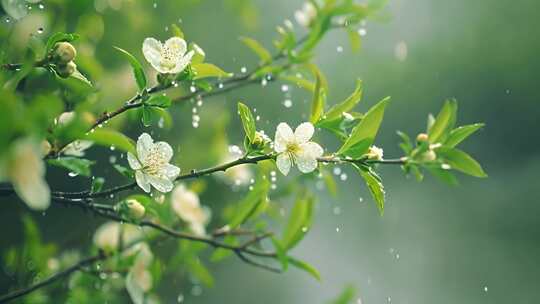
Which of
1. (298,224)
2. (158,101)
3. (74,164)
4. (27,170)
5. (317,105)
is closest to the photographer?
(27,170)

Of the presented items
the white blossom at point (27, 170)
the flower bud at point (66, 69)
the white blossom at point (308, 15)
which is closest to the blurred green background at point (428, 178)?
the white blossom at point (308, 15)

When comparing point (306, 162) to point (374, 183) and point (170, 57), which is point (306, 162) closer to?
point (374, 183)

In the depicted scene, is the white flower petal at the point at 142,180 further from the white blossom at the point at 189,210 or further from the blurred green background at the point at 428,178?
the blurred green background at the point at 428,178

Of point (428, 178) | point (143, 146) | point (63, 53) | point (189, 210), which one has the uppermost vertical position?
point (63, 53)

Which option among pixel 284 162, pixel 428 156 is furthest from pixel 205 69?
pixel 428 156

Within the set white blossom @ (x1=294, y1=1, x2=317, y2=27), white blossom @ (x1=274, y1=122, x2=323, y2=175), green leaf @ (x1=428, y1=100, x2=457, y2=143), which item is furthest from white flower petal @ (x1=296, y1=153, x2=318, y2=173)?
white blossom @ (x1=294, y1=1, x2=317, y2=27)

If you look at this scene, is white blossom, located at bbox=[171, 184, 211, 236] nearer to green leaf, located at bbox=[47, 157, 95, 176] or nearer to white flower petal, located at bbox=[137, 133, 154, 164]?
white flower petal, located at bbox=[137, 133, 154, 164]

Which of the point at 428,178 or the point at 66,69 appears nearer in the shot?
the point at 66,69
